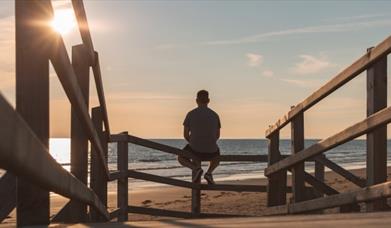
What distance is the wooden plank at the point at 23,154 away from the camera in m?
1.14

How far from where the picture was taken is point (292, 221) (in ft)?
10.2

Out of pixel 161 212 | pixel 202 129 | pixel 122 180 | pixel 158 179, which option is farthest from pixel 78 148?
pixel 202 129

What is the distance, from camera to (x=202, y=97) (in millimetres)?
9031

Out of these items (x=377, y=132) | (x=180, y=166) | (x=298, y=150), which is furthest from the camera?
(x=180, y=166)

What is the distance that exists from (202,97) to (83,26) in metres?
5.85

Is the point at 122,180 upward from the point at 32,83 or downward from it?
downward

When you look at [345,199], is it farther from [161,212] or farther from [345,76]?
[161,212]

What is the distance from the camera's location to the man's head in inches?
353

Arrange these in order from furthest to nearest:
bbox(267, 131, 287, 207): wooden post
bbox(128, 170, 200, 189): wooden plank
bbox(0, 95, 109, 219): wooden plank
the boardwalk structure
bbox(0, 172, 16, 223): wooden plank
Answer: bbox(128, 170, 200, 189): wooden plank → bbox(267, 131, 287, 207): wooden post → bbox(0, 172, 16, 223): wooden plank → the boardwalk structure → bbox(0, 95, 109, 219): wooden plank

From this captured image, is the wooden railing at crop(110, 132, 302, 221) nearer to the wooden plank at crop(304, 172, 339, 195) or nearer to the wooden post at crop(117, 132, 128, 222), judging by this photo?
the wooden post at crop(117, 132, 128, 222)

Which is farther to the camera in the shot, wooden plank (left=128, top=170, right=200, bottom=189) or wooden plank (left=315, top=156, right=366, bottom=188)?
wooden plank (left=128, top=170, right=200, bottom=189)

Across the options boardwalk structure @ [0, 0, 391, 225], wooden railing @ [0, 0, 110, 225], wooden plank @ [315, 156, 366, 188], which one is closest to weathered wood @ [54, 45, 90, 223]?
boardwalk structure @ [0, 0, 391, 225]

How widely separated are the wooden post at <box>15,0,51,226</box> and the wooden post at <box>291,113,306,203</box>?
133 inches

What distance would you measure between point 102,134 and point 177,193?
12.8 metres
